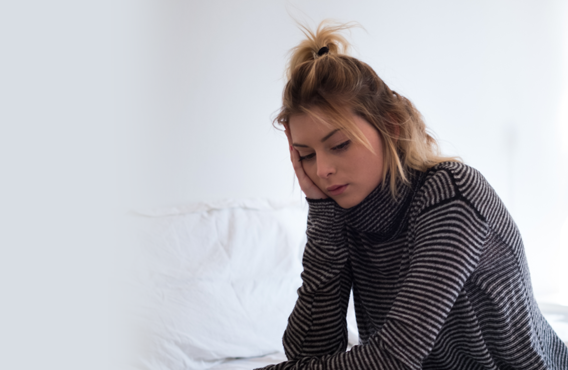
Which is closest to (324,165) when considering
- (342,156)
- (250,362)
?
(342,156)

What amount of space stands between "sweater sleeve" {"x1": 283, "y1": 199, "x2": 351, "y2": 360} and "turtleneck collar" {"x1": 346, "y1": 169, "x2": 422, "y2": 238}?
58 millimetres

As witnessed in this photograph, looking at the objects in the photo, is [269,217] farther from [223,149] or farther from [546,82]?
[546,82]

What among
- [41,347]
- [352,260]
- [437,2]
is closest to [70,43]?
[41,347]

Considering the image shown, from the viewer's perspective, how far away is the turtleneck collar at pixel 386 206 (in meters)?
0.94

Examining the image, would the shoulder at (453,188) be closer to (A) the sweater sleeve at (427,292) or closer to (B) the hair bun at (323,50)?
(A) the sweater sleeve at (427,292)

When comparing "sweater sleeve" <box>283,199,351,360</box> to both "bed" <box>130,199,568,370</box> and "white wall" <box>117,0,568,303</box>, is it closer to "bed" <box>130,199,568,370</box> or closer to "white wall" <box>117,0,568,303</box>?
"bed" <box>130,199,568,370</box>

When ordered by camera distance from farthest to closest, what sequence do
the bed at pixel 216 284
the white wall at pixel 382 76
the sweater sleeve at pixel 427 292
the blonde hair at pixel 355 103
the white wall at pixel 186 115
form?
the white wall at pixel 382 76, the bed at pixel 216 284, the blonde hair at pixel 355 103, the sweater sleeve at pixel 427 292, the white wall at pixel 186 115

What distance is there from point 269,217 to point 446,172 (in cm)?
91

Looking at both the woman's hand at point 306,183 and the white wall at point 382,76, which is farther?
the white wall at point 382,76

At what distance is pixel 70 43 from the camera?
302 millimetres

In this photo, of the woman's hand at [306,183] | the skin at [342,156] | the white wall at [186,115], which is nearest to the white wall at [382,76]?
the white wall at [186,115]

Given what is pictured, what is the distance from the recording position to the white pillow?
1.24 meters

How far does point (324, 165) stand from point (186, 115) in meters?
0.95

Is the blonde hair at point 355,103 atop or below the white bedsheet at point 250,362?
atop
